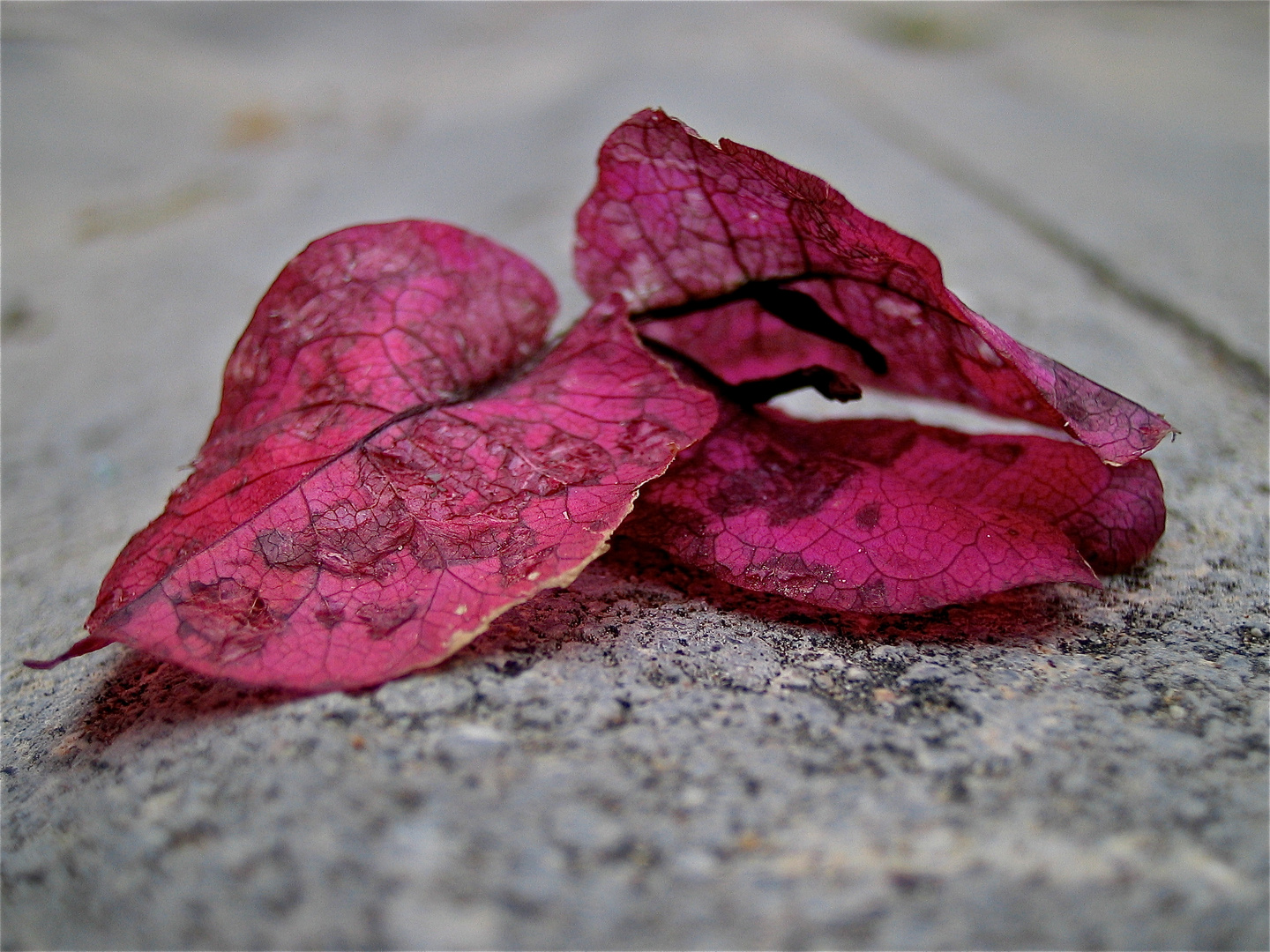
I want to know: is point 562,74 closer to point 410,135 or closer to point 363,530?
point 410,135

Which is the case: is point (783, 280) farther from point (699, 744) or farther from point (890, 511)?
point (699, 744)

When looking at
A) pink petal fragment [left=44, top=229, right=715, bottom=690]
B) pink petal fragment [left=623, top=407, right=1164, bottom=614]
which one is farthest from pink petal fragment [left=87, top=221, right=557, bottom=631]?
pink petal fragment [left=623, top=407, right=1164, bottom=614]

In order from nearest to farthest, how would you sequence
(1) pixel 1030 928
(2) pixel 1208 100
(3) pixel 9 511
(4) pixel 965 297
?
(1) pixel 1030 928
(3) pixel 9 511
(4) pixel 965 297
(2) pixel 1208 100

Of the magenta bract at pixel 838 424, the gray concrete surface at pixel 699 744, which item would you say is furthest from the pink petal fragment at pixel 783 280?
the gray concrete surface at pixel 699 744

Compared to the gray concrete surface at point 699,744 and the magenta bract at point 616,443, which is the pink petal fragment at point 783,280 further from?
the gray concrete surface at point 699,744

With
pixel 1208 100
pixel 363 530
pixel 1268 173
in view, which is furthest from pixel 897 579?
pixel 1208 100

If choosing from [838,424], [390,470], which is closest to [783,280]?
[838,424]
